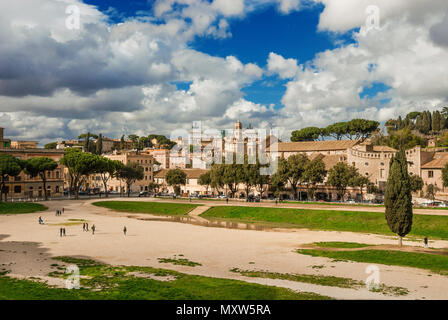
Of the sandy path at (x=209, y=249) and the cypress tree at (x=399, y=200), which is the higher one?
the cypress tree at (x=399, y=200)

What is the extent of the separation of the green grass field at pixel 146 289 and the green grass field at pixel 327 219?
111 feet

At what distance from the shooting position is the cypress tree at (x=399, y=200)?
36.9 metres

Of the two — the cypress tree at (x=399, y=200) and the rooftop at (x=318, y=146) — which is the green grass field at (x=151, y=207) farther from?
the rooftop at (x=318, y=146)

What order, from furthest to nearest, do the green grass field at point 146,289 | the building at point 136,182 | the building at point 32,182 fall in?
the building at point 136,182 < the building at point 32,182 < the green grass field at point 146,289

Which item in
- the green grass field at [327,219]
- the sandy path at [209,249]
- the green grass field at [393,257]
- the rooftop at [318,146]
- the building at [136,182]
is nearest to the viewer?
the sandy path at [209,249]

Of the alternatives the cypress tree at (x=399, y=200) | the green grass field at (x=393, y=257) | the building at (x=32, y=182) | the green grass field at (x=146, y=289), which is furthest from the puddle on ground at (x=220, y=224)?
the building at (x=32, y=182)

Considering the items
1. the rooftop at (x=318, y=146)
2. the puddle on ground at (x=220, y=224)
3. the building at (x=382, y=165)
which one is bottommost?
the puddle on ground at (x=220, y=224)

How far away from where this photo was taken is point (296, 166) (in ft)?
266

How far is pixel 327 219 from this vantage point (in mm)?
57812

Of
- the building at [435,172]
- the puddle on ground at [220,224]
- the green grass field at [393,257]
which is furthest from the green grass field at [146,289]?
the building at [435,172]

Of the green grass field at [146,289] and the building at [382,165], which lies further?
the building at [382,165]

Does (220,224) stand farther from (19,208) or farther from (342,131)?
(342,131)
